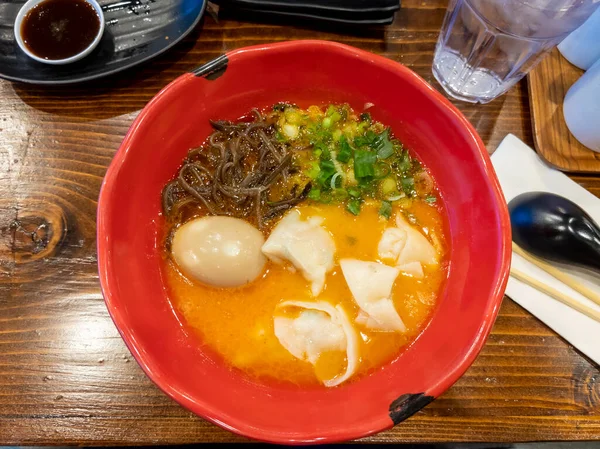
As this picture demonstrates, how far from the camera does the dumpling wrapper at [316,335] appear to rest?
155 cm

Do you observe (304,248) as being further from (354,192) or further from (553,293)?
(553,293)

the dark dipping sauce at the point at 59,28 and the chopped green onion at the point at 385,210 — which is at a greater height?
the dark dipping sauce at the point at 59,28

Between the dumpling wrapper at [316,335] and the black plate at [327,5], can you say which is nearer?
the dumpling wrapper at [316,335]

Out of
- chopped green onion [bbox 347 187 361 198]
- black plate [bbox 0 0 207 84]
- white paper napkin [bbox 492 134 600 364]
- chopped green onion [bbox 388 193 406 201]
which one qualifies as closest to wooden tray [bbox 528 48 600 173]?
white paper napkin [bbox 492 134 600 364]

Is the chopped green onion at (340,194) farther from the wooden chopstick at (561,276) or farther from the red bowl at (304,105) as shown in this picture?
the wooden chopstick at (561,276)

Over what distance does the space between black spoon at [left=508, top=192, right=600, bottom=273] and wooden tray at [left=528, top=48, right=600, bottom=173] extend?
0.22 metres

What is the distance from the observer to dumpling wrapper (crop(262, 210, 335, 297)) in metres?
1.58

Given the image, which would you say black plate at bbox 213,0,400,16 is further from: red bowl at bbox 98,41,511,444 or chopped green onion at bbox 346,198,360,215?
chopped green onion at bbox 346,198,360,215

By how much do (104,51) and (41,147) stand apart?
51 cm

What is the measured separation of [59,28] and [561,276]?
2.36 metres

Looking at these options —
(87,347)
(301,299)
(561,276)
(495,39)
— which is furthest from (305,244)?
(495,39)

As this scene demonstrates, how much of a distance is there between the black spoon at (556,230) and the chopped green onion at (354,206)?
61cm

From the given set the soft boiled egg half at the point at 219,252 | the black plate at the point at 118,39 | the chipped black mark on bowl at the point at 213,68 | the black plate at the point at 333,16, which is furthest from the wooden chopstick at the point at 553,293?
the black plate at the point at 118,39

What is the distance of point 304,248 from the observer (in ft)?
5.21
